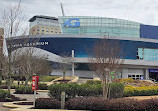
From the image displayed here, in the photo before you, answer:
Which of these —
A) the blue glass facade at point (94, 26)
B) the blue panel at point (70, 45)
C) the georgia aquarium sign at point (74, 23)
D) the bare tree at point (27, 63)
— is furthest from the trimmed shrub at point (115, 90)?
the georgia aquarium sign at point (74, 23)

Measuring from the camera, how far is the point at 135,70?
201ft

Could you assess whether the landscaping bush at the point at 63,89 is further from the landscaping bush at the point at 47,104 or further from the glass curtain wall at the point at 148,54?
the glass curtain wall at the point at 148,54

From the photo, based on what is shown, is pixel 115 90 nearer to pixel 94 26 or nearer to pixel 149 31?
pixel 94 26

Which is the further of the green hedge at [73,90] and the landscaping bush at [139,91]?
the landscaping bush at [139,91]

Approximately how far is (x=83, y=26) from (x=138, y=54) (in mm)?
17644

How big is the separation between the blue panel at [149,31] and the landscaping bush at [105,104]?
5816 centimetres

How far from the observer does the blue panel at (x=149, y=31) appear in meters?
67.8

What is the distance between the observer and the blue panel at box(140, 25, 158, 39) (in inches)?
2667

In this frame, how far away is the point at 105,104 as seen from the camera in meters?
12.7

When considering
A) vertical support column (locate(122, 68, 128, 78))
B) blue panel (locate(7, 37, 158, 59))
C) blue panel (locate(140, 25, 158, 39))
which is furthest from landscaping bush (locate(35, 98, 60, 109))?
blue panel (locate(140, 25, 158, 39))

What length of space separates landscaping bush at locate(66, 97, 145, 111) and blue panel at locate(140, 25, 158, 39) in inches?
2290

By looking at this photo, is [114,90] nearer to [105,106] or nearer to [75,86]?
[75,86]

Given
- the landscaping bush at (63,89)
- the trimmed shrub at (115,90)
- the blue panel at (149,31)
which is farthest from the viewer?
the blue panel at (149,31)

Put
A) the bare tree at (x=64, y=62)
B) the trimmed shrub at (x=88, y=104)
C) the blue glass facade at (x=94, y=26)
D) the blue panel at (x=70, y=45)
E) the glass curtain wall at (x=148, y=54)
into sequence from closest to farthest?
the trimmed shrub at (x=88, y=104) → the bare tree at (x=64, y=62) → the blue panel at (x=70, y=45) → the glass curtain wall at (x=148, y=54) → the blue glass facade at (x=94, y=26)
